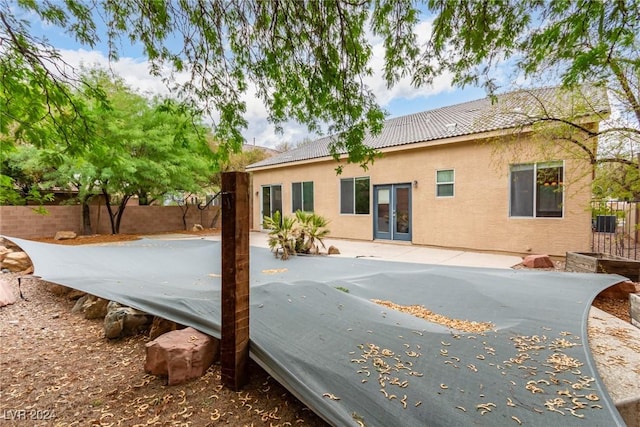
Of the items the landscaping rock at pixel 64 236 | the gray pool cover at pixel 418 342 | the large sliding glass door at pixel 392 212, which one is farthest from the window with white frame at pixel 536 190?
the landscaping rock at pixel 64 236

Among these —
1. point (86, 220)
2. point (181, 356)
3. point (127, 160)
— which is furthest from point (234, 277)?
point (86, 220)

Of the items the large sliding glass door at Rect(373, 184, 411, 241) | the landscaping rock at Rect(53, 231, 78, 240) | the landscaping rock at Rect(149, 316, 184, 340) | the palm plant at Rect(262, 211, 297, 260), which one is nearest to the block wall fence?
the landscaping rock at Rect(53, 231, 78, 240)

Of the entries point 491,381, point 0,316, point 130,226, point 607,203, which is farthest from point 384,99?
point 130,226

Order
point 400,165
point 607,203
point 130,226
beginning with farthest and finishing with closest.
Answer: point 130,226 < point 400,165 < point 607,203

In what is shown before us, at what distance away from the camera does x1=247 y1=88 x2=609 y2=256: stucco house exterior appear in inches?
191

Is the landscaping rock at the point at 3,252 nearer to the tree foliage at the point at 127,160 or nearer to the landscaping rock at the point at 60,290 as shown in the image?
the landscaping rock at the point at 60,290

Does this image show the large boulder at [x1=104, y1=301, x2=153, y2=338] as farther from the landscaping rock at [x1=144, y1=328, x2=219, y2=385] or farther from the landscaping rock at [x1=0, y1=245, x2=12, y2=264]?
the landscaping rock at [x1=0, y1=245, x2=12, y2=264]

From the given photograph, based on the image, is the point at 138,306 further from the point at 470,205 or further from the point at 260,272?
the point at 470,205

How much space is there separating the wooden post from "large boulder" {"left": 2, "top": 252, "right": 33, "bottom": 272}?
577cm

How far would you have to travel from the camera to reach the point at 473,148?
7320mm

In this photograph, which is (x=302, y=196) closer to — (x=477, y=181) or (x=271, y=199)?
(x=271, y=199)

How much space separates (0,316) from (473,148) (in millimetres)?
8854

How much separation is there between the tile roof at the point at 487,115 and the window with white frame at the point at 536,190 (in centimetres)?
124

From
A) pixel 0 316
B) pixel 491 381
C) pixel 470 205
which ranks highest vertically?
pixel 470 205
